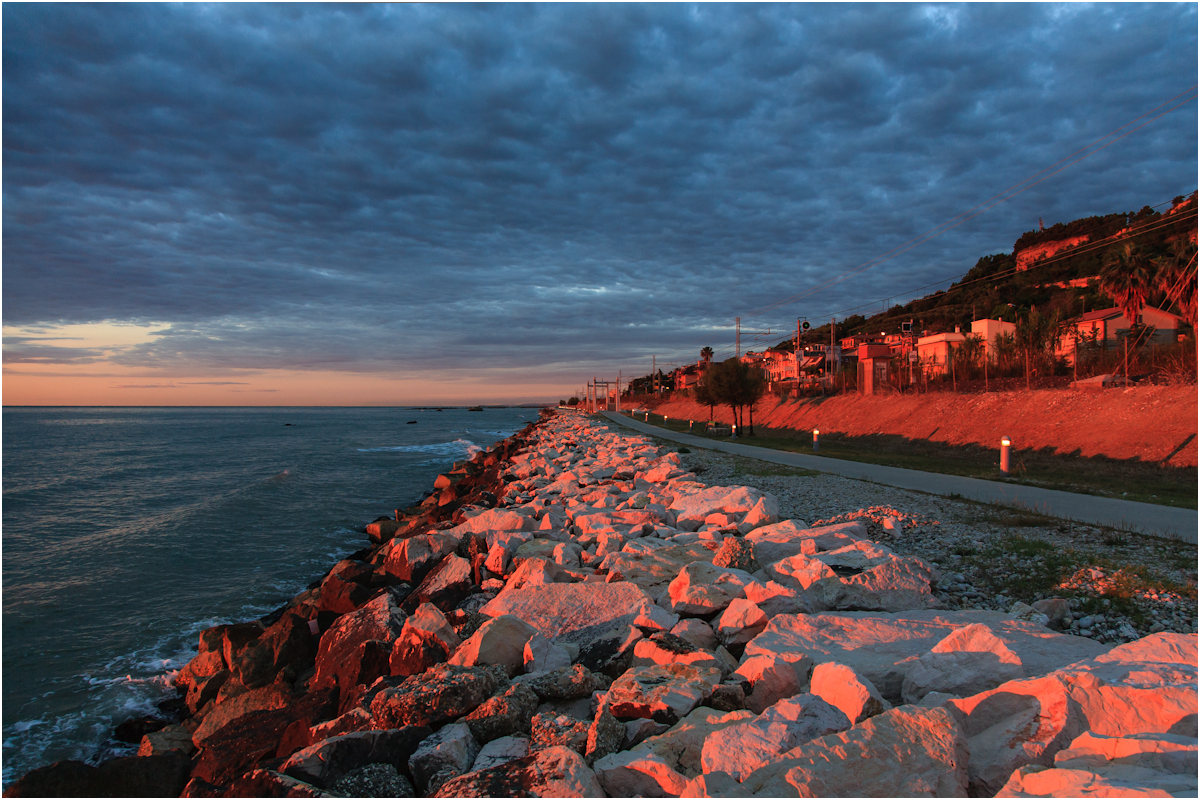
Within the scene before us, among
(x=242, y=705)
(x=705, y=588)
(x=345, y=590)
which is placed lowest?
(x=242, y=705)

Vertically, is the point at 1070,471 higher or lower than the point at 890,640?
lower

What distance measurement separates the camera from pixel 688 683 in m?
3.34

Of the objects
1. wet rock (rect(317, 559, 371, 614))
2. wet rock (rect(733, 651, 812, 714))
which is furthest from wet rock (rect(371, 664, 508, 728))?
wet rock (rect(317, 559, 371, 614))

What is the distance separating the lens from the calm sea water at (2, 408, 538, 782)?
22.5ft

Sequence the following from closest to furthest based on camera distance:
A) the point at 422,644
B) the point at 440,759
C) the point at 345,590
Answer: the point at 440,759
the point at 422,644
the point at 345,590

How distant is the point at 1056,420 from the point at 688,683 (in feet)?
71.0

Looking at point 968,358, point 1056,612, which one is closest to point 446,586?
point 1056,612

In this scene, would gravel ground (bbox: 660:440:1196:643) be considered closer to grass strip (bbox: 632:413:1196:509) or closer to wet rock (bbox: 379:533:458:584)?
grass strip (bbox: 632:413:1196:509)

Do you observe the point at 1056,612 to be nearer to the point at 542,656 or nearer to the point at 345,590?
the point at 542,656

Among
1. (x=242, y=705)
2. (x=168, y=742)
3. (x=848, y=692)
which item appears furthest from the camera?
(x=242, y=705)

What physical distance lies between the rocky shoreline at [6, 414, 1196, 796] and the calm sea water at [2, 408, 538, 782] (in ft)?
4.05

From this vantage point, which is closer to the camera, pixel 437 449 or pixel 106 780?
pixel 106 780

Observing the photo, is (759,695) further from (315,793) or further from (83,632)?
(83,632)

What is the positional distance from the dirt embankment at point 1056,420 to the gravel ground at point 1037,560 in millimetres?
10568
